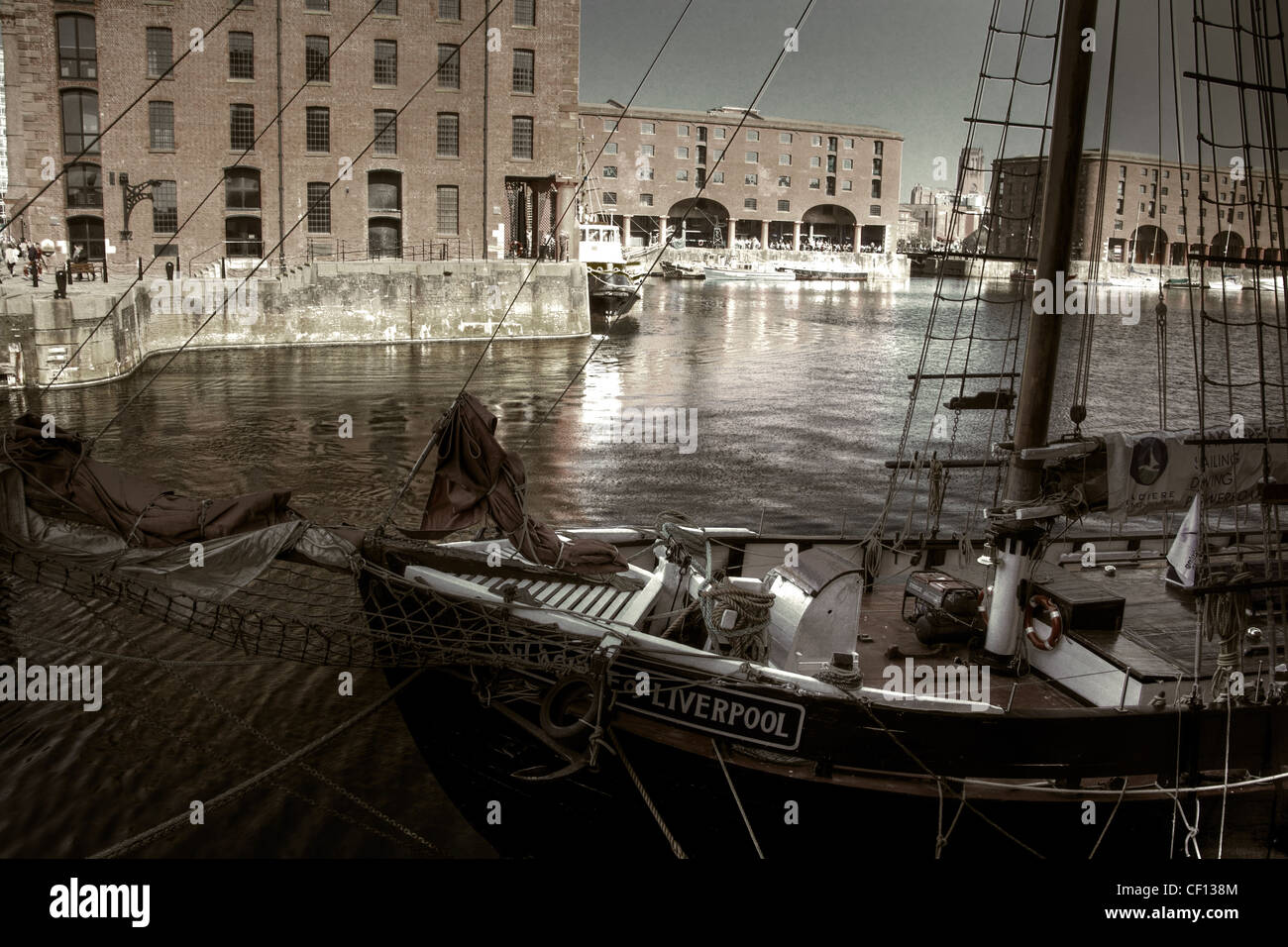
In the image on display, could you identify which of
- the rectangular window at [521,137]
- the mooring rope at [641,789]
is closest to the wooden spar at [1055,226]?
the mooring rope at [641,789]

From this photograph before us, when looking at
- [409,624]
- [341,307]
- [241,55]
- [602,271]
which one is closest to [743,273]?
[602,271]

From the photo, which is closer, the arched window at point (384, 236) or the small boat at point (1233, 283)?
the arched window at point (384, 236)

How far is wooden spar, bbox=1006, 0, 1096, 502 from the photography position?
10.1 m

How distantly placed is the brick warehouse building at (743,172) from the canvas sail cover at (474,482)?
109 meters

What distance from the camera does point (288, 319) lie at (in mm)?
47094

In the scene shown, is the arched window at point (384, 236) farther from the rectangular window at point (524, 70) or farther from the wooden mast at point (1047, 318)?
the wooden mast at point (1047, 318)

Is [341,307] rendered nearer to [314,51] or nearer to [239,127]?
[239,127]

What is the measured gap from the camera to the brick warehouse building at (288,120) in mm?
54375

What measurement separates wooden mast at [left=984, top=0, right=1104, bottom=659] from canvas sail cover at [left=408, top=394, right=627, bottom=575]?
191 inches

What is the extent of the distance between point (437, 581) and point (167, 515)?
253cm

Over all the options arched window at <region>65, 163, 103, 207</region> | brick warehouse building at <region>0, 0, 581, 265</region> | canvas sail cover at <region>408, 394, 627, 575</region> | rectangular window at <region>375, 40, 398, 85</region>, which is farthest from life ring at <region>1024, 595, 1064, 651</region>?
arched window at <region>65, 163, 103, 207</region>

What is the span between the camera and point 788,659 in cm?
1012

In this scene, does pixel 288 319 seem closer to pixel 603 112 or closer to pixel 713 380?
pixel 713 380
